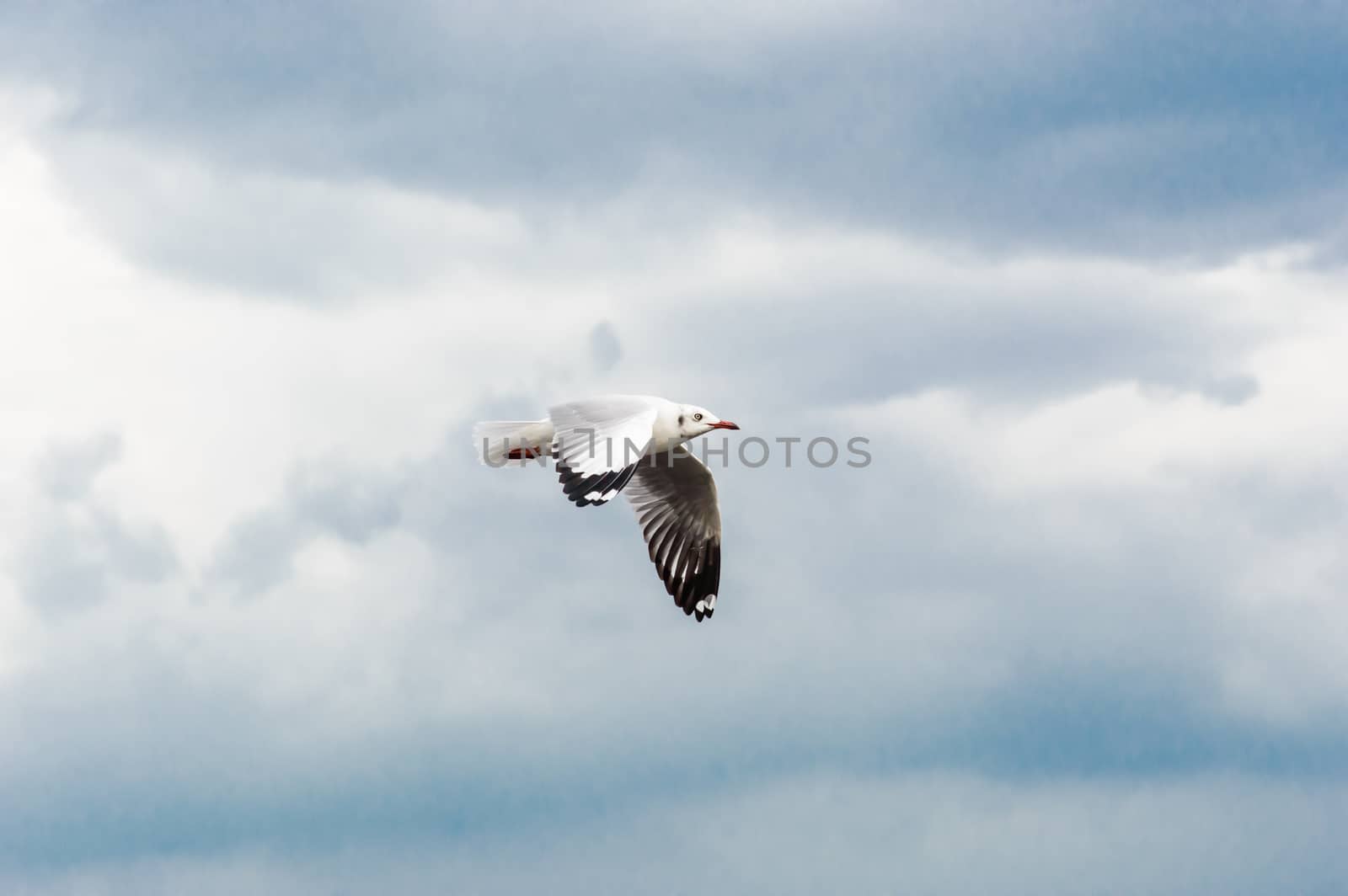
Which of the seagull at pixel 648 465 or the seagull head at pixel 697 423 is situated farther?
the seagull head at pixel 697 423

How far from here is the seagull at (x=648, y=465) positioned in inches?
428

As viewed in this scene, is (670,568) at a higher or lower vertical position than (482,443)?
lower

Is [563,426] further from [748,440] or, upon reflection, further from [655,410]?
[748,440]

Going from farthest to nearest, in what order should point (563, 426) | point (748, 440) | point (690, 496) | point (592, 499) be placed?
point (690, 496) → point (748, 440) → point (563, 426) → point (592, 499)

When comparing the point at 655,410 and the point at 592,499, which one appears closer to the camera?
the point at 592,499

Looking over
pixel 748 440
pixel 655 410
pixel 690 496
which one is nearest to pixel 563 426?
pixel 655 410

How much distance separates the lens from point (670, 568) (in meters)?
14.3

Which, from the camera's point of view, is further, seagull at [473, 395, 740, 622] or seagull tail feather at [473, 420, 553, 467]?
seagull tail feather at [473, 420, 553, 467]

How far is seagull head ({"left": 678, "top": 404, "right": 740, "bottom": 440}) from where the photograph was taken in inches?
502

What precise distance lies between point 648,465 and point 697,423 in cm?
148

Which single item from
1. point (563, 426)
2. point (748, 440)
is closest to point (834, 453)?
point (748, 440)

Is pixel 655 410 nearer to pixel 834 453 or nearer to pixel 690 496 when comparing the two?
pixel 834 453

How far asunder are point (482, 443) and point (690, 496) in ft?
6.96

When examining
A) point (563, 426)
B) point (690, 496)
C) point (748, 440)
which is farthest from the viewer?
point (690, 496)
